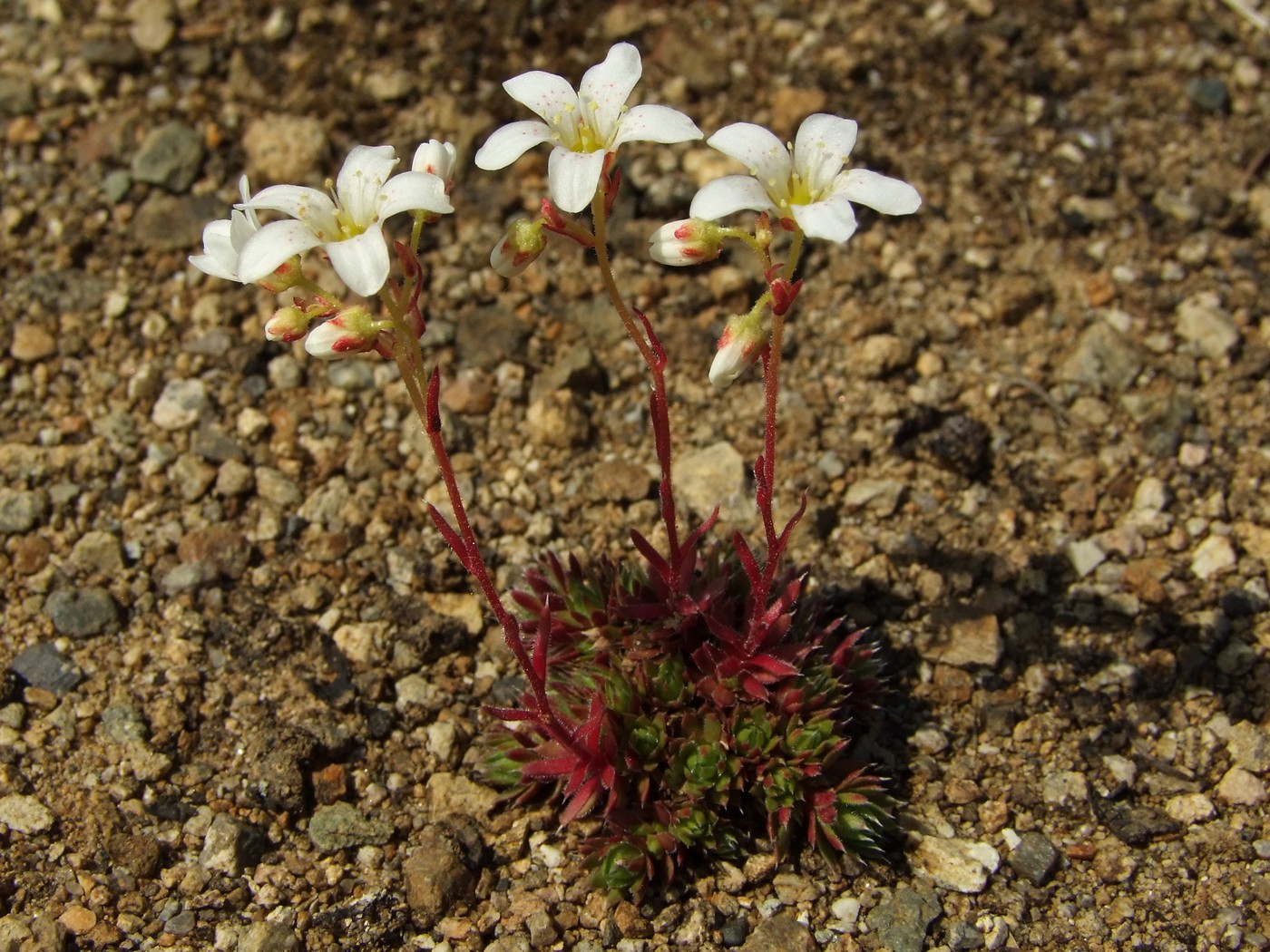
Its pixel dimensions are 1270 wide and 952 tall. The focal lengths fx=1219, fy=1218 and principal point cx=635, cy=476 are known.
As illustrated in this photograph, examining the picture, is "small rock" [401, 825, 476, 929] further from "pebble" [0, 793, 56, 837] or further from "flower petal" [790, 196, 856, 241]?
"flower petal" [790, 196, 856, 241]

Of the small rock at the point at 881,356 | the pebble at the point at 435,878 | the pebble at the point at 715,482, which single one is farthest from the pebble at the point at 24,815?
the small rock at the point at 881,356

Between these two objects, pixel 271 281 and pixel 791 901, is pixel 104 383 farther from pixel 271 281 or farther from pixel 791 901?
pixel 791 901

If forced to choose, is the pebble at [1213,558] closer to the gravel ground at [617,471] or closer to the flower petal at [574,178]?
the gravel ground at [617,471]

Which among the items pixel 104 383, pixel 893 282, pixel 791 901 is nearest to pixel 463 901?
pixel 791 901

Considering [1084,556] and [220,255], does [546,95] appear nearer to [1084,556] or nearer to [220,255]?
[220,255]

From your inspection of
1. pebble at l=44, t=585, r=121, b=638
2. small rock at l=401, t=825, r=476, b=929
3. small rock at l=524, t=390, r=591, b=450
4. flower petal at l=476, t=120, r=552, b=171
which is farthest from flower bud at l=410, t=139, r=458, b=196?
pebble at l=44, t=585, r=121, b=638

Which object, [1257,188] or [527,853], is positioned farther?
[1257,188]

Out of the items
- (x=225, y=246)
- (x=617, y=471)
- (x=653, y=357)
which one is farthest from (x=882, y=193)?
(x=617, y=471)
